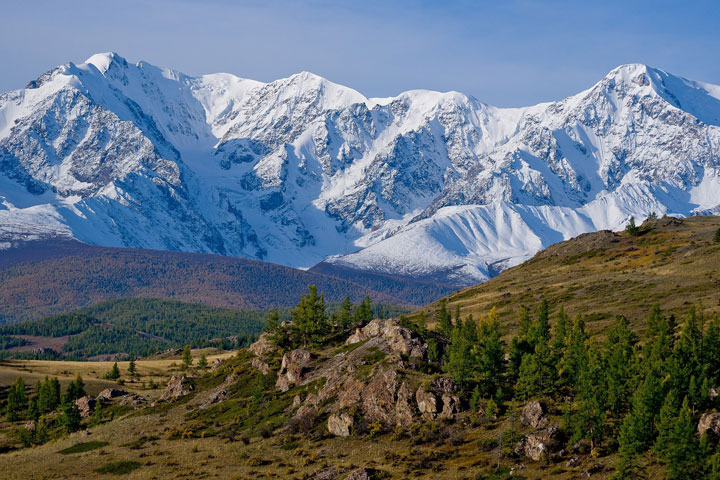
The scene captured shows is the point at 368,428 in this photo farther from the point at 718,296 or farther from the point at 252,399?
the point at 718,296

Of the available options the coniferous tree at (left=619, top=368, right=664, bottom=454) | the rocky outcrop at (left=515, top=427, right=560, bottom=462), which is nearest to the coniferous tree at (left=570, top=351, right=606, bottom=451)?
the rocky outcrop at (left=515, top=427, right=560, bottom=462)

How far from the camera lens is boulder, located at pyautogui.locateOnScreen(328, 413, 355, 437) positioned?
367 feet

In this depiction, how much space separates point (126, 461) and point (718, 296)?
4395 inches

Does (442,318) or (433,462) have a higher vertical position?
(442,318)

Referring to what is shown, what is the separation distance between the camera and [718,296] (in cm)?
16312

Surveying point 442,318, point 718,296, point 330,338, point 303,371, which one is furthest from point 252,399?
point 718,296

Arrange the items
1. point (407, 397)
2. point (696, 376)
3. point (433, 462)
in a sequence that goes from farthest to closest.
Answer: point (407, 397) → point (696, 376) → point (433, 462)

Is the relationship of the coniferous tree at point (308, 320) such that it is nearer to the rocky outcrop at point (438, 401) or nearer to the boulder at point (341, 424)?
the boulder at point (341, 424)

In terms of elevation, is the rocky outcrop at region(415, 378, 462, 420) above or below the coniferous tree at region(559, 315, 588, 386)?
below

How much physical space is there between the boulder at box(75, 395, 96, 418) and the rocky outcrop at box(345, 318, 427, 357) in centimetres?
5314

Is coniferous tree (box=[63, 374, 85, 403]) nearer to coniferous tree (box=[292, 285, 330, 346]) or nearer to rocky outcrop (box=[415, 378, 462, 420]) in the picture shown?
coniferous tree (box=[292, 285, 330, 346])

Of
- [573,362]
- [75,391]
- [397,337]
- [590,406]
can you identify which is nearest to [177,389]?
[75,391]

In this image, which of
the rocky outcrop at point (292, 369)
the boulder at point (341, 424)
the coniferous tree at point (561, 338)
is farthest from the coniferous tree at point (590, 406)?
the rocky outcrop at point (292, 369)

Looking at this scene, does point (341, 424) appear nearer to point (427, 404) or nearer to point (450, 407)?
point (427, 404)
